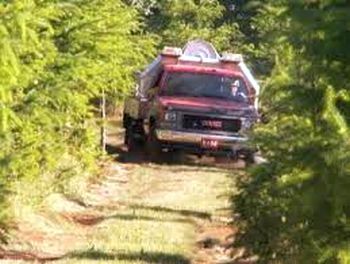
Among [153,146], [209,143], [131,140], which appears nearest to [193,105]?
[209,143]

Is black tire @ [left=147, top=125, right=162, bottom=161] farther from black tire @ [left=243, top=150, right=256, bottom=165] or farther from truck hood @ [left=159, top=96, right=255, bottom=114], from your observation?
black tire @ [left=243, top=150, right=256, bottom=165]

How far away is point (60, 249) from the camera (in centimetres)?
1218

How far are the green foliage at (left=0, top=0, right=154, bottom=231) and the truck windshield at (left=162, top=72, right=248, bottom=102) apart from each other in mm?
3493

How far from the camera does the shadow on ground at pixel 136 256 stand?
10922 millimetres

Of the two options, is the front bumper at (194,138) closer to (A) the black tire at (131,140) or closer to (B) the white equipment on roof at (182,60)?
(B) the white equipment on roof at (182,60)

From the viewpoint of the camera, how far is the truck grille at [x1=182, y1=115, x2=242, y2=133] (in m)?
21.6

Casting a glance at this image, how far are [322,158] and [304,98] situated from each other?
25.3 inches

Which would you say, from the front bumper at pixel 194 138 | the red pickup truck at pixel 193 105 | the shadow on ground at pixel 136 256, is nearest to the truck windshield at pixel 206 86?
the red pickup truck at pixel 193 105

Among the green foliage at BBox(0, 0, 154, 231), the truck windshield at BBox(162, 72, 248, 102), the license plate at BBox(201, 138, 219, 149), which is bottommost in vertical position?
the license plate at BBox(201, 138, 219, 149)

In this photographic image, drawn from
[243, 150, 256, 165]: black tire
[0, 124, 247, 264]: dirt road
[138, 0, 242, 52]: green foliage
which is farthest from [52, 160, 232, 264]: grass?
[138, 0, 242, 52]: green foliage

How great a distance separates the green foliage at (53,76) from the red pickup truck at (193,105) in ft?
9.42

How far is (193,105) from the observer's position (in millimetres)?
21656

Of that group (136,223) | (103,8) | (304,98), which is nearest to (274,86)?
(304,98)

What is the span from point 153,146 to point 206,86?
176cm
